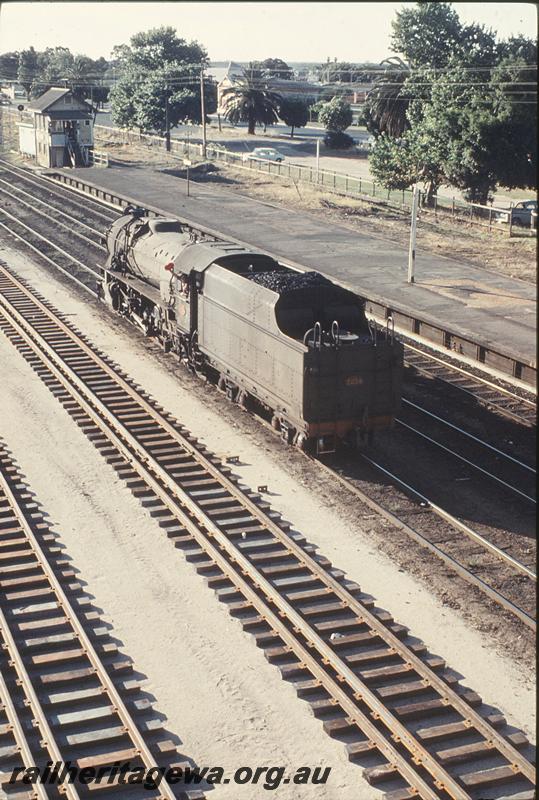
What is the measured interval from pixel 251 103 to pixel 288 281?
76941mm

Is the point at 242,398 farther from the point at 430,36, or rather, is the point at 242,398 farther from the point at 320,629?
the point at 430,36

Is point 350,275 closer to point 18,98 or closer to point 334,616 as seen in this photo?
point 334,616

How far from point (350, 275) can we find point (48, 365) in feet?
50.8

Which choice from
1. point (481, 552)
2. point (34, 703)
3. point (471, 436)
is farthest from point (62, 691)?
point (471, 436)

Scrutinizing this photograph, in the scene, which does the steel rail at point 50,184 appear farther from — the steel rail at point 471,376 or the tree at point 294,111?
the tree at point 294,111

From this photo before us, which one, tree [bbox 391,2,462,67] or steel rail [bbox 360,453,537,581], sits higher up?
tree [bbox 391,2,462,67]

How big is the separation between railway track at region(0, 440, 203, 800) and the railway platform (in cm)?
1115

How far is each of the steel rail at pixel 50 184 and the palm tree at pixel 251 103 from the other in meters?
25.7

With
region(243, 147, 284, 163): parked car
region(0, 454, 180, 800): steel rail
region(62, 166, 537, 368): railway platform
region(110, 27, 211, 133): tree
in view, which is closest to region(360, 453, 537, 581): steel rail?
region(62, 166, 537, 368): railway platform

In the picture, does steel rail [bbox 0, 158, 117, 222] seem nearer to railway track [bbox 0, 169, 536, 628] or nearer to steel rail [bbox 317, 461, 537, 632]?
steel rail [bbox 317, 461, 537, 632]

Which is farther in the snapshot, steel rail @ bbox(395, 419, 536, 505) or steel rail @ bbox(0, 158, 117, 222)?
steel rail @ bbox(0, 158, 117, 222)

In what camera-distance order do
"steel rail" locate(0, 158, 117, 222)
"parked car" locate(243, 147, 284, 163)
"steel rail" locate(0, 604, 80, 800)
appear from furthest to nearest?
"parked car" locate(243, 147, 284, 163)
"steel rail" locate(0, 158, 117, 222)
"steel rail" locate(0, 604, 80, 800)

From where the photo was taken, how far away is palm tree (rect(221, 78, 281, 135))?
297 feet

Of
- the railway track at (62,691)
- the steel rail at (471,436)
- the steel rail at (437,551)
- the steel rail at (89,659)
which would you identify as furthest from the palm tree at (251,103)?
the railway track at (62,691)
